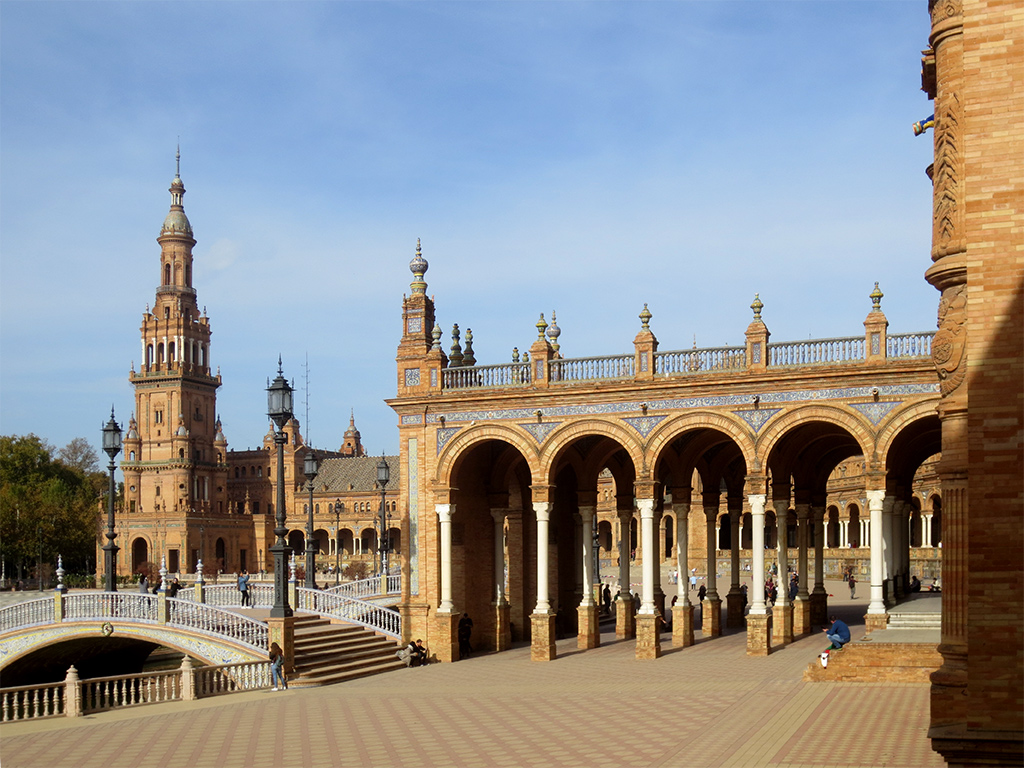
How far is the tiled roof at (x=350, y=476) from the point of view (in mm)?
102812

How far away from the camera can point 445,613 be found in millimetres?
28562

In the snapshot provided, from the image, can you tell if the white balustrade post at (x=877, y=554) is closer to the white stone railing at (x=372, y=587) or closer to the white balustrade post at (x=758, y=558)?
the white balustrade post at (x=758, y=558)

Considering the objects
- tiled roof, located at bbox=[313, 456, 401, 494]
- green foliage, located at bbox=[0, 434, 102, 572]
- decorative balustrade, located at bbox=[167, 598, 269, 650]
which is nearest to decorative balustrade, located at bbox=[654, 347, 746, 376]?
decorative balustrade, located at bbox=[167, 598, 269, 650]

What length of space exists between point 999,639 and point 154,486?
324ft

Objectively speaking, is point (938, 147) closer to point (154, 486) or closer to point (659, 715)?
point (659, 715)

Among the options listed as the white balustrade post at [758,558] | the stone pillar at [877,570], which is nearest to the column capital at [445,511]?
the white balustrade post at [758,558]

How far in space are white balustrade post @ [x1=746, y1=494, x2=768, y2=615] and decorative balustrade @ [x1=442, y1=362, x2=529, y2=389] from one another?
6630mm

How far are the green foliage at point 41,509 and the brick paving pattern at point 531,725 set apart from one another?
56.9m

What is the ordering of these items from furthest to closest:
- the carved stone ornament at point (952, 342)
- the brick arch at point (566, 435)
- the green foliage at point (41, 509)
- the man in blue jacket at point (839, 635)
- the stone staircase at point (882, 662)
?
the green foliage at point (41, 509) < the brick arch at point (566, 435) < the man in blue jacket at point (839, 635) < the stone staircase at point (882, 662) < the carved stone ornament at point (952, 342)

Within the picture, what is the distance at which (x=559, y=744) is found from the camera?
16.8 metres

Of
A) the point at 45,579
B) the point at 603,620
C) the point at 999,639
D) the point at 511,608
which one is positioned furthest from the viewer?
the point at 45,579

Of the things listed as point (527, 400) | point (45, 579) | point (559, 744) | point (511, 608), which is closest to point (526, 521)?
point (511, 608)

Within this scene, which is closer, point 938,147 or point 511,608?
point 938,147

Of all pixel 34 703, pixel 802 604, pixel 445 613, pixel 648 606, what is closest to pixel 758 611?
pixel 648 606
